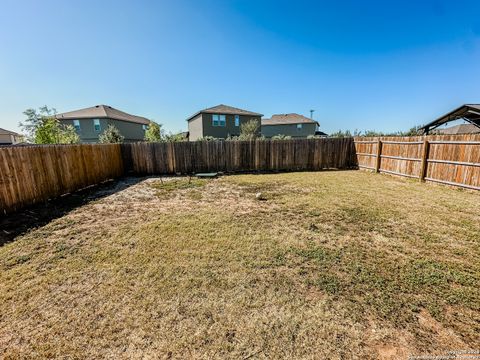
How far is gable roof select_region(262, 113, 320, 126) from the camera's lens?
30.3m

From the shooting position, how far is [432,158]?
7.51m

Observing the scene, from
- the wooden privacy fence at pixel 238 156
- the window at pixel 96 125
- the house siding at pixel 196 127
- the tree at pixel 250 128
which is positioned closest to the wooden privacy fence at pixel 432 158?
the wooden privacy fence at pixel 238 156

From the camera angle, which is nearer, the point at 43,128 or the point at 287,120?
the point at 43,128

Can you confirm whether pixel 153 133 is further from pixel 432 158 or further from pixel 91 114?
pixel 432 158

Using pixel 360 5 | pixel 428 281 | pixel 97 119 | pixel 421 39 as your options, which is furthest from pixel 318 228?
pixel 97 119

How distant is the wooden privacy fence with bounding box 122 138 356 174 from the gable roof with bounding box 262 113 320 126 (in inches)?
763

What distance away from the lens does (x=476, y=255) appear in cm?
302

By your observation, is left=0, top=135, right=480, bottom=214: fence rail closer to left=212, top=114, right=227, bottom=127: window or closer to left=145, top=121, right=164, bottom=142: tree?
left=212, top=114, right=227, bottom=127: window

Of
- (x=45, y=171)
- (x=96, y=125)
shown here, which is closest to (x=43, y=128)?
(x=96, y=125)

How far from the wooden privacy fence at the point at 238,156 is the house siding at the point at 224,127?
11.8 metres

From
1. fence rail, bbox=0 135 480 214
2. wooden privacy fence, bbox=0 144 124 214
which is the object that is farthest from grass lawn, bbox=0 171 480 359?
fence rail, bbox=0 135 480 214

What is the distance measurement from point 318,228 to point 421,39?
15156 mm

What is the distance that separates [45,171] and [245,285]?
7.19m

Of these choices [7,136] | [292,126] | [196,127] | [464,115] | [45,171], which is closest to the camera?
[45,171]
